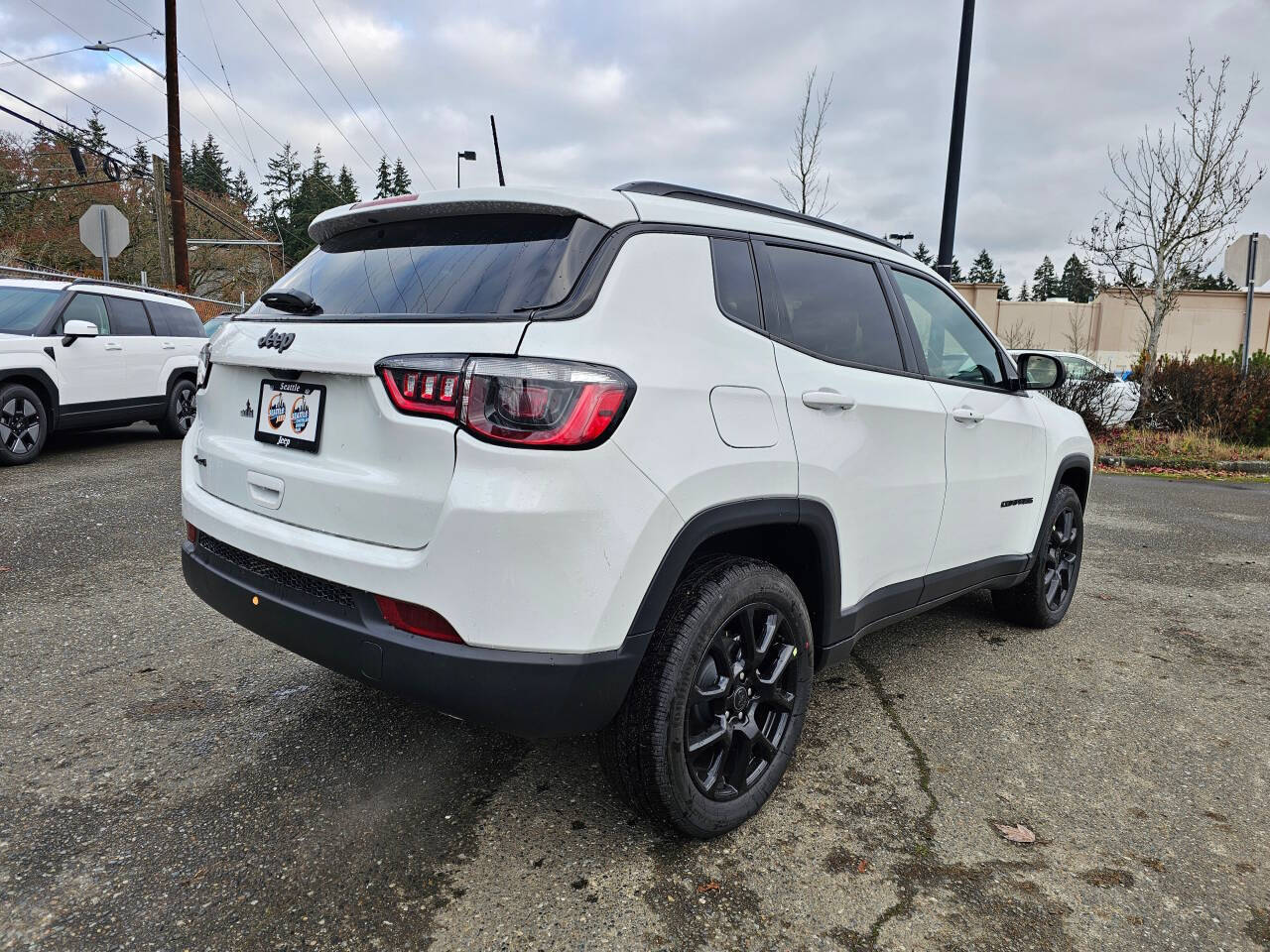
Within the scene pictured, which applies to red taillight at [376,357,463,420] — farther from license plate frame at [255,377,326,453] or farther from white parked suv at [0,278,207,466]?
white parked suv at [0,278,207,466]

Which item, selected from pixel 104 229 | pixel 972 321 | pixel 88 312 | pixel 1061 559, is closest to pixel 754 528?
pixel 972 321

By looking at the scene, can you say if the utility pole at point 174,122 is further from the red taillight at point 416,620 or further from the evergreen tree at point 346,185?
the evergreen tree at point 346,185

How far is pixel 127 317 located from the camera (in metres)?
9.09

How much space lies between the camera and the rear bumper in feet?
6.23

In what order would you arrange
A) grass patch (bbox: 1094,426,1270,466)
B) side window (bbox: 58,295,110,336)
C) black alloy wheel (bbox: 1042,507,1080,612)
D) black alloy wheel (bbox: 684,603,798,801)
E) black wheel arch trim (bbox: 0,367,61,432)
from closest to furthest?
black alloy wheel (bbox: 684,603,798,801) < black alloy wheel (bbox: 1042,507,1080,612) < black wheel arch trim (bbox: 0,367,61,432) < side window (bbox: 58,295,110,336) < grass patch (bbox: 1094,426,1270,466)

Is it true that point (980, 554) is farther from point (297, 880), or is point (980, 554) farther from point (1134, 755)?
point (297, 880)

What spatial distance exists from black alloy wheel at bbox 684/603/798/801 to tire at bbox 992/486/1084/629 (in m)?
2.14

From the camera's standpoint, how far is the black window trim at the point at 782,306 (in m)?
2.53

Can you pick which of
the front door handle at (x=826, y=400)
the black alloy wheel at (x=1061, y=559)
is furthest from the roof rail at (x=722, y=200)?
the black alloy wheel at (x=1061, y=559)

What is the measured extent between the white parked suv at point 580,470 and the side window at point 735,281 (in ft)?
0.03

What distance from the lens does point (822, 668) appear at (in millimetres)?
2729

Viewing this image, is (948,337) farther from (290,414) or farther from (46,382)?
(46,382)

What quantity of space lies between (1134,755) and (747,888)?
5.60 ft

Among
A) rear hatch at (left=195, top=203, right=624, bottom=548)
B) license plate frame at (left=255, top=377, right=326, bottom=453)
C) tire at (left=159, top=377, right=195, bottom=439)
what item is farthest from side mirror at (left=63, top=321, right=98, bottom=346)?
Result: license plate frame at (left=255, top=377, right=326, bottom=453)
